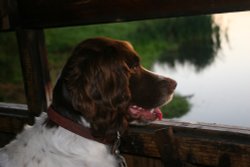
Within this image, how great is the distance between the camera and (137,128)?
7.79ft

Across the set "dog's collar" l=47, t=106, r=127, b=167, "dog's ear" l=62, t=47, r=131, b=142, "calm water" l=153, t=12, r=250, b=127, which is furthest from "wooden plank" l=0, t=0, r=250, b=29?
"dog's collar" l=47, t=106, r=127, b=167

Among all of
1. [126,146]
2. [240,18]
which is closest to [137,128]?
[126,146]

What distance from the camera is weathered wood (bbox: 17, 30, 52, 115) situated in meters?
2.53

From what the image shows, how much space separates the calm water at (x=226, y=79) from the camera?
8.04 feet

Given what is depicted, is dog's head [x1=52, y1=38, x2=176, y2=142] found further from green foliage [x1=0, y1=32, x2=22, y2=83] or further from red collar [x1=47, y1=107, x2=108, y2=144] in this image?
green foliage [x1=0, y1=32, x2=22, y2=83]

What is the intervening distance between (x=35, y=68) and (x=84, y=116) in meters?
0.87

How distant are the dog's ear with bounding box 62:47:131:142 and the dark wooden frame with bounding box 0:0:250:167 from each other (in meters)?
0.29

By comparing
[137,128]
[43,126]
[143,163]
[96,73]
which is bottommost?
[143,163]

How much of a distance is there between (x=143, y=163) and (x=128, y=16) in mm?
1013

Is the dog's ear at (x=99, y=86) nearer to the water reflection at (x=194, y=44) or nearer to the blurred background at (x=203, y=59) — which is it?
the blurred background at (x=203, y=59)

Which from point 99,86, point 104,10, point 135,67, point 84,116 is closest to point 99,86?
point 99,86

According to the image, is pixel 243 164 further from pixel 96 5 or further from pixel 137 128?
pixel 96 5

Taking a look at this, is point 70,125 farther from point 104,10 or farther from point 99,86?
point 104,10

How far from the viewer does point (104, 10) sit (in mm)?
2051
